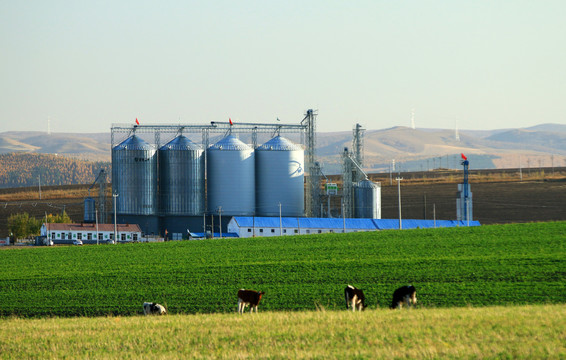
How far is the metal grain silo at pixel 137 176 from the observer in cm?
7325

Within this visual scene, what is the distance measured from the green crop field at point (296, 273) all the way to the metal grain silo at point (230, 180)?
1048 inches

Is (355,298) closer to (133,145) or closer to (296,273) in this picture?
(296,273)

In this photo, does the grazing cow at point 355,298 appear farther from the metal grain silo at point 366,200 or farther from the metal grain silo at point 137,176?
the metal grain silo at point 137,176

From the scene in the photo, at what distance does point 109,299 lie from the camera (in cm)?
3022

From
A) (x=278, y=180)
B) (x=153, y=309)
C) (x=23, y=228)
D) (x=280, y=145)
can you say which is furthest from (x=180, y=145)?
(x=153, y=309)

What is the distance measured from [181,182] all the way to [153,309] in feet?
155

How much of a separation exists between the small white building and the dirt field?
19311 millimetres

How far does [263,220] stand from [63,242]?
61.8ft

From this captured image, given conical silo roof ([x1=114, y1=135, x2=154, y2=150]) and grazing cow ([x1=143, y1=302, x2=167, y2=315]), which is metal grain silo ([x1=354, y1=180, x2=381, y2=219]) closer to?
conical silo roof ([x1=114, y1=135, x2=154, y2=150])

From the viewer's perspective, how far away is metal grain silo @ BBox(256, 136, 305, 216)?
75.2 metres

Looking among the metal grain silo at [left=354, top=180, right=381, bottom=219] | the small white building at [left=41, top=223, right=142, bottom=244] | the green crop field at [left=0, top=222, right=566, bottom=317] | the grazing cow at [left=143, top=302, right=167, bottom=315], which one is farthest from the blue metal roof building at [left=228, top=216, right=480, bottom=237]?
the grazing cow at [left=143, top=302, right=167, bottom=315]

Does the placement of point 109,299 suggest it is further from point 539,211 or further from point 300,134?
point 539,211

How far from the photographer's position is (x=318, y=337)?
1794 cm

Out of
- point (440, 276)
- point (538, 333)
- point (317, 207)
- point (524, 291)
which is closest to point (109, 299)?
point (440, 276)
